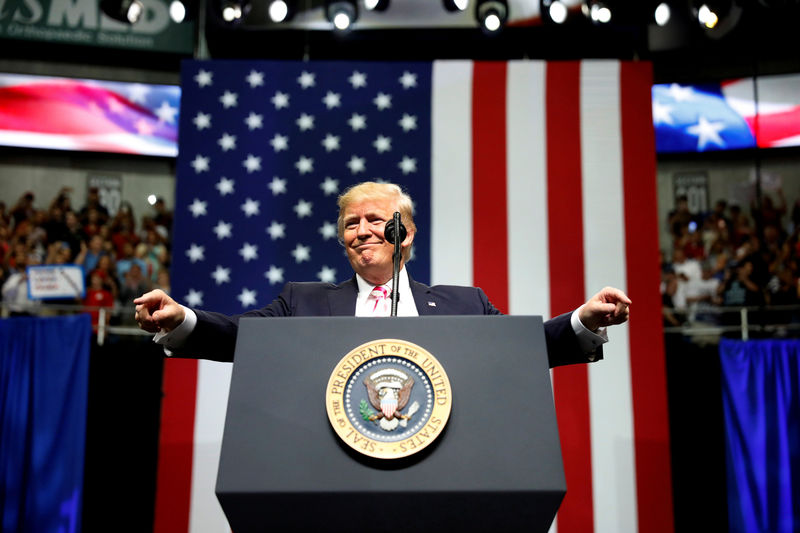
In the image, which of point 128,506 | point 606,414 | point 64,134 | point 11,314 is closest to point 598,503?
point 606,414

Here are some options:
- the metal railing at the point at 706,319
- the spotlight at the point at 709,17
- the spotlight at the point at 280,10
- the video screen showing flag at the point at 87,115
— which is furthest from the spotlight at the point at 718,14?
the video screen showing flag at the point at 87,115

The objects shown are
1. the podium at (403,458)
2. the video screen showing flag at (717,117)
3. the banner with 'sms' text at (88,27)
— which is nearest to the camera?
the podium at (403,458)

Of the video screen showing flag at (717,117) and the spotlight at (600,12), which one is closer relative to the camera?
the spotlight at (600,12)

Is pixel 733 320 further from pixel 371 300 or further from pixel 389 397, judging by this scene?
pixel 389 397

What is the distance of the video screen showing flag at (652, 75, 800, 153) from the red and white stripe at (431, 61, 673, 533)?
5446 millimetres

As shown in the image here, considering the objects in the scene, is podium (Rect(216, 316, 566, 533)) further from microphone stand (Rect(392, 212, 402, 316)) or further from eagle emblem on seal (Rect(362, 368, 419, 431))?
microphone stand (Rect(392, 212, 402, 316))

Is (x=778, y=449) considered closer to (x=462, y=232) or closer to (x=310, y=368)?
(x=462, y=232)

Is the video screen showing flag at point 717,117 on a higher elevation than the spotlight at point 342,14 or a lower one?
higher

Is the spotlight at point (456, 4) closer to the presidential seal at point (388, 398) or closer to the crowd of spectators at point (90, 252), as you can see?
the crowd of spectators at point (90, 252)

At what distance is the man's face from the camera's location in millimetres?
1938

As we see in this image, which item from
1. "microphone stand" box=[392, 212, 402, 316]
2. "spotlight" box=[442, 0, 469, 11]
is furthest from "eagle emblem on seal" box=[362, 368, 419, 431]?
"spotlight" box=[442, 0, 469, 11]

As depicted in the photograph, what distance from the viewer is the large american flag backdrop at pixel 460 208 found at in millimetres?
3877

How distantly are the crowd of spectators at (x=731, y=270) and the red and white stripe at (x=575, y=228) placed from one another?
116cm

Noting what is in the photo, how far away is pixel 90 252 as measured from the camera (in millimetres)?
6680
